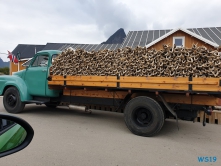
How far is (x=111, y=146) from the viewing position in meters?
4.02

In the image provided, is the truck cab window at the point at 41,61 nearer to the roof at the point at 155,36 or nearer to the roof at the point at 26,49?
the roof at the point at 155,36

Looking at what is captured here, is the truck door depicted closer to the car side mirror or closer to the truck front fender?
the truck front fender

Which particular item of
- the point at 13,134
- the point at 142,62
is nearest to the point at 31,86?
the point at 142,62

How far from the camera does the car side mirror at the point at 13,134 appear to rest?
1.70 meters

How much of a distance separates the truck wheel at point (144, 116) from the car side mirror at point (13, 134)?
131 inches

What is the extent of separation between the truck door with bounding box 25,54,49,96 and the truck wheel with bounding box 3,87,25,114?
0.54 metres

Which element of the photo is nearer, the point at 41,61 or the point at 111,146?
the point at 111,146

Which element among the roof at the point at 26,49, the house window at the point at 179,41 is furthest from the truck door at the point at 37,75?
the roof at the point at 26,49

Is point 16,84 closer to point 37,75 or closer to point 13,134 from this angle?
point 37,75

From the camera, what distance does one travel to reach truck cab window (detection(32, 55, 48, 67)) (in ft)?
22.6

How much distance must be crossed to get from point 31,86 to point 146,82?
4.46 metres

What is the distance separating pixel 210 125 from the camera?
19.4 ft

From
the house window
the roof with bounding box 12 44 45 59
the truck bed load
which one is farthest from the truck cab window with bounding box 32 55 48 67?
the roof with bounding box 12 44 45 59

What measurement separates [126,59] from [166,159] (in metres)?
2.84
